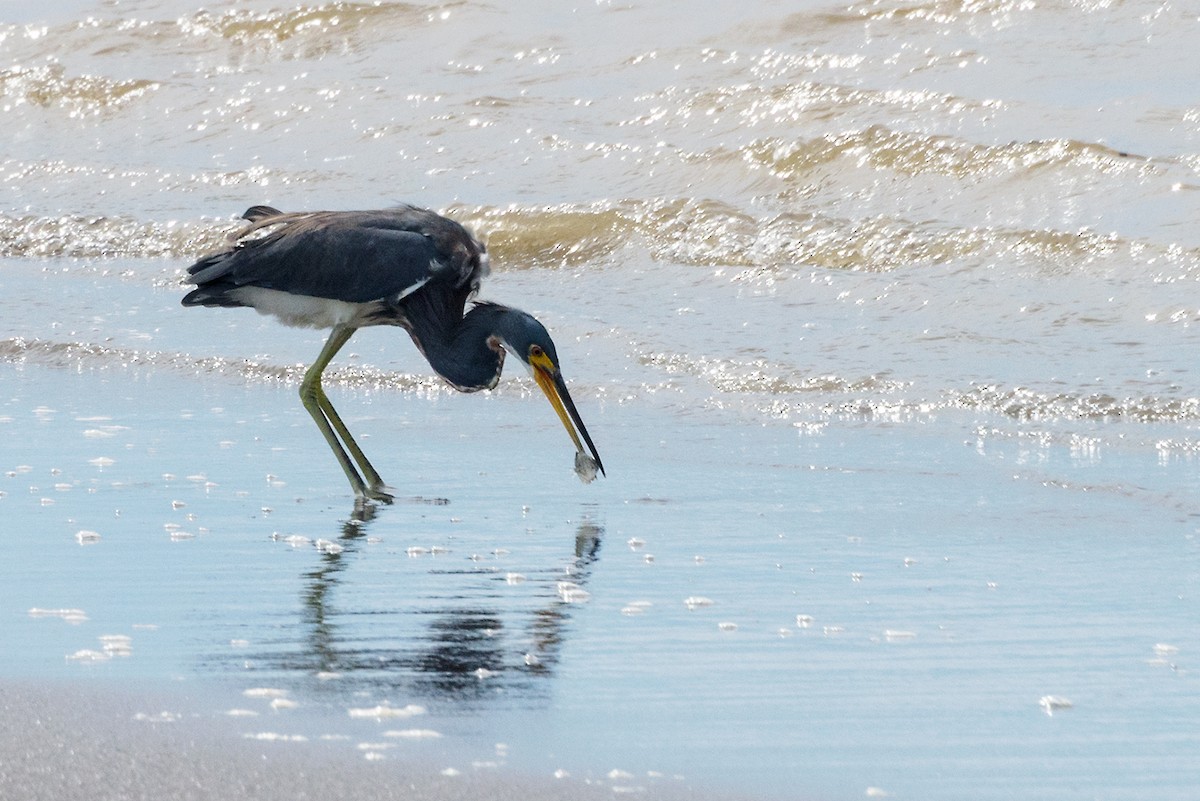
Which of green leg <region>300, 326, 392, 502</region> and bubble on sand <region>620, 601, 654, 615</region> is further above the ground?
bubble on sand <region>620, 601, 654, 615</region>

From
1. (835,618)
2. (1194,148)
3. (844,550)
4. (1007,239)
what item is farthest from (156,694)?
(1194,148)

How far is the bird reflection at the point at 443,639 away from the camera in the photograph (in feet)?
11.9

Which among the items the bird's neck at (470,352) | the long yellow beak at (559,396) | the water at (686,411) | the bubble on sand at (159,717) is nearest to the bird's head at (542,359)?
the long yellow beak at (559,396)

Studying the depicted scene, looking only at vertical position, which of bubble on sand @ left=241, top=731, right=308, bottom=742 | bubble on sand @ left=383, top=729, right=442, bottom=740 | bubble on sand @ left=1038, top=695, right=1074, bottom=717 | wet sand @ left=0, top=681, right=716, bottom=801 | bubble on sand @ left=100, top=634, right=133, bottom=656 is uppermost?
wet sand @ left=0, top=681, right=716, bottom=801

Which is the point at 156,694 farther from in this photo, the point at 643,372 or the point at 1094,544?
the point at 643,372

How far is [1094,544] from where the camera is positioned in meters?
4.96

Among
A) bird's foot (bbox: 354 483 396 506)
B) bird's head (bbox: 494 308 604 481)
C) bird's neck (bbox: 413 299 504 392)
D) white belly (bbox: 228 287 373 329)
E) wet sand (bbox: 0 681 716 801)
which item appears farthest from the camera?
white belly (bbox: 228 287 373 329)

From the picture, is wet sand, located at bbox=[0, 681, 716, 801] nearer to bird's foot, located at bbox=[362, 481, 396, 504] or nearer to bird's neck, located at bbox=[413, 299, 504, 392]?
bird's foot, located at bbox=[362, 481, 396, 504]

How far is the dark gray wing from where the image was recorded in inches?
247

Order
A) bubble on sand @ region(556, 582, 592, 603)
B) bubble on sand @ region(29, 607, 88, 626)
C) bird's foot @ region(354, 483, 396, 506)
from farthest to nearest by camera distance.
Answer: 1. bird's foot @ region(354, 483, 396, 506)
2. bubble on sand @ region(556, 582, 592, 603)
3. bubble on sand @ region(29, 607, 88, 626)

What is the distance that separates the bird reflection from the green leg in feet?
3.47

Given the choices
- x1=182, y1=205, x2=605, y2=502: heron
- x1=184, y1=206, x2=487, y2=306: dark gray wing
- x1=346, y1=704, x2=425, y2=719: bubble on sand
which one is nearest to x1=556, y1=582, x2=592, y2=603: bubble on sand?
x1=346, y1=704, x2=425, y2=719: bubble on sand

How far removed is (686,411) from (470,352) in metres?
1.27

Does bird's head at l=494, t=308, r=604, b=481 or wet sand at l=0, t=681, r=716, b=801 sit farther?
bird's head at l=494, t=308, r=604, b=481
